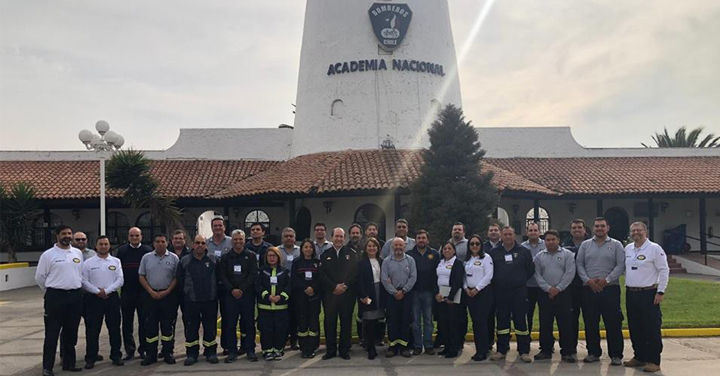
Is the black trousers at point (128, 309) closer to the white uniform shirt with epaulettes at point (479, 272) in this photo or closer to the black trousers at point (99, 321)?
the black trousers at point (99, 321)

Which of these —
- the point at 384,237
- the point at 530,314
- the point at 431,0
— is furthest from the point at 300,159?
the point at 530,314

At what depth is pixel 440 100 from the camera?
74.0 feet

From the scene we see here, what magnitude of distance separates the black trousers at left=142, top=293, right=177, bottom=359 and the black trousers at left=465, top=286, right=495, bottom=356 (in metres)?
3.88

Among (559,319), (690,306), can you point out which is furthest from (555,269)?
(690,306)

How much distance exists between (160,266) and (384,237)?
13393 mm

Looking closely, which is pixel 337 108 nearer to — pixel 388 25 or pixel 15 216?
pixel 388 25

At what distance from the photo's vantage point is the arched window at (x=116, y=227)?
79.7 feet

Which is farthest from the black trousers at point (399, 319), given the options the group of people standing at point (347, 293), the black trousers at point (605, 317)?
the black trousers at point (605, 317)

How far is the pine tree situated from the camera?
15.3 m

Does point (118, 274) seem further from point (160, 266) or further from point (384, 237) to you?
point (384, 237)

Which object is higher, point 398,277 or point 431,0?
point 431,0

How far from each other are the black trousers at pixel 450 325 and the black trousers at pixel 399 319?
17.9 inches

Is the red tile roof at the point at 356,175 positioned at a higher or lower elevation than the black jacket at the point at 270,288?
higher

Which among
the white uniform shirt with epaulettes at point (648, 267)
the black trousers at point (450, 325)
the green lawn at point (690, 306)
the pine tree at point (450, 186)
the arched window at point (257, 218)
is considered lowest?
the green lawn at point (690, 306)
